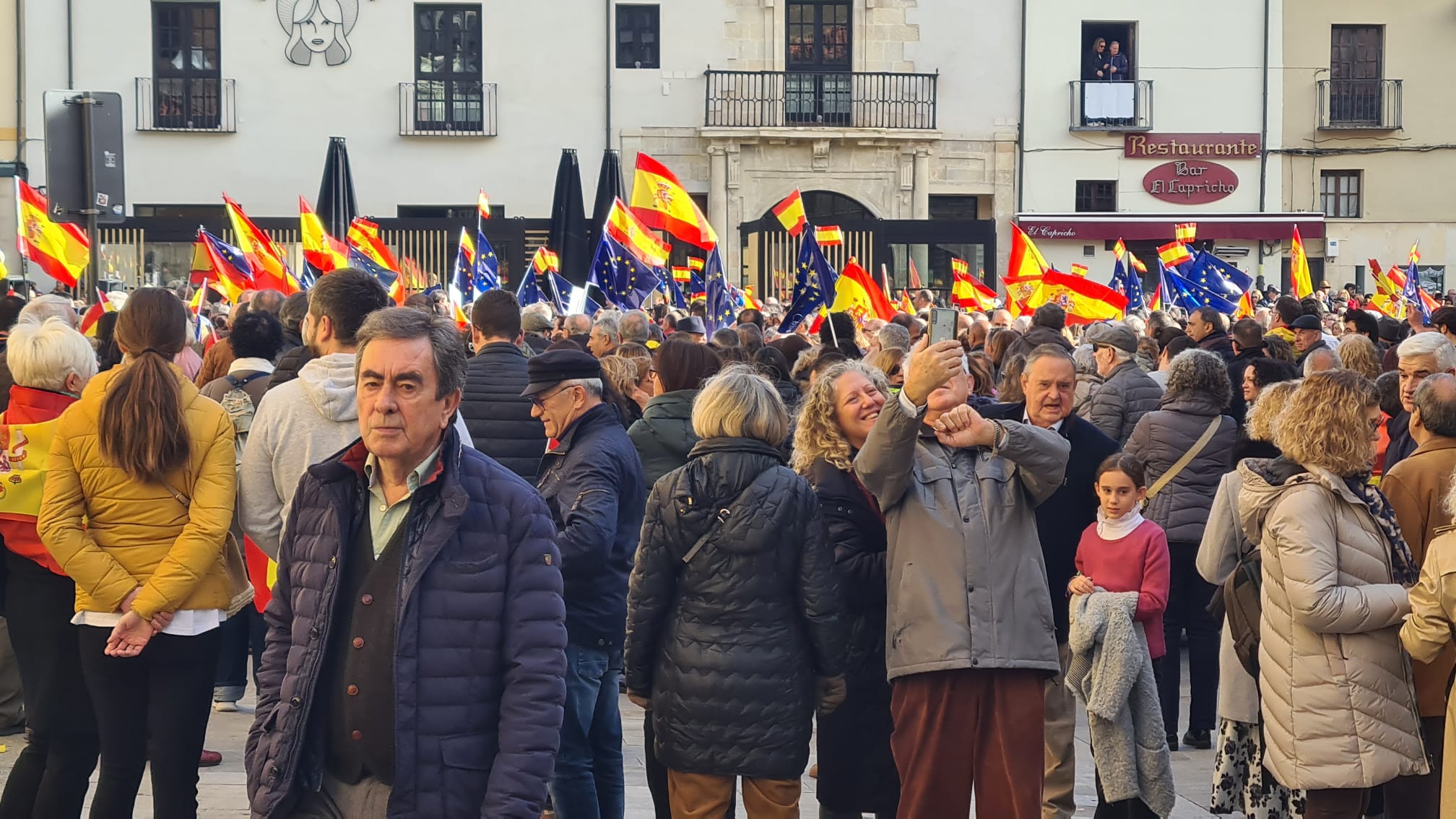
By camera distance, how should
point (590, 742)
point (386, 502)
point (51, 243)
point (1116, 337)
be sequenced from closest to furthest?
point (386, 502)
point (590, 742)
point (1116, 337)
point (51, 243)

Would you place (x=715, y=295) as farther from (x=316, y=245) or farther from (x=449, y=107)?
(x=449, y=107)

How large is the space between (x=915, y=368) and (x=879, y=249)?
21.1 m

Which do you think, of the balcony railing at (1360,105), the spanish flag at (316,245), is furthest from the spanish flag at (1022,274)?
the balcony railing at (1360,105)

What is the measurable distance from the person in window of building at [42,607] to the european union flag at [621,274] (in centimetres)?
964

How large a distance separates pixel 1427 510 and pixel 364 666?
140 inches

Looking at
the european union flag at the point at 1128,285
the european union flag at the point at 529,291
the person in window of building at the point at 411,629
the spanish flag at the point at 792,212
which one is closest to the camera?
the person in window of building at the point at 411,629

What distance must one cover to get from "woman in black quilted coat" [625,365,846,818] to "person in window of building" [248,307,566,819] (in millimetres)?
1291

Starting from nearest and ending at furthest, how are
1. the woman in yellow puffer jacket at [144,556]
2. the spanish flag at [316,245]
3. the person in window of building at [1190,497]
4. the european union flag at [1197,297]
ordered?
the woman in yellow puffer jacket at [144,556] → the person in window of building at [1190,497] → the spanish flag at [316,245] → the european union flag at [1197,297]

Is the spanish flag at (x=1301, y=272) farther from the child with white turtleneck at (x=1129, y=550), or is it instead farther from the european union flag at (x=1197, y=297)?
the child with white turtleneck at (x=1129, y=550)

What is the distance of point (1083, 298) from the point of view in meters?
15.3

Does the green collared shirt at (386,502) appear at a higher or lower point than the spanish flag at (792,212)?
lower

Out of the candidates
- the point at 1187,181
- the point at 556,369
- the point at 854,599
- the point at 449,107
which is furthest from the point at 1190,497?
the point at 1187,181

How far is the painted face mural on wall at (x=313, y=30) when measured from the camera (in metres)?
28.0

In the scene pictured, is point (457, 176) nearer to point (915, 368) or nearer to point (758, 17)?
point (758, 17)
